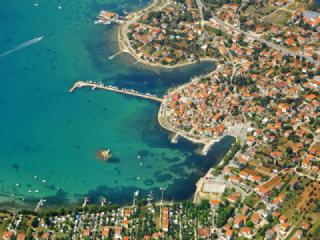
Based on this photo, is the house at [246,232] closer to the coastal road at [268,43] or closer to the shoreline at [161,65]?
the shoreline at [161,65]

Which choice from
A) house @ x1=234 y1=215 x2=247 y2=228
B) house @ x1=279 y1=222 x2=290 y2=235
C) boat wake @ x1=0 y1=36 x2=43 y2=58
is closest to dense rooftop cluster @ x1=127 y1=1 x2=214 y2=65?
boat wake @ x1=0 y1=36 x2=43 y2=58

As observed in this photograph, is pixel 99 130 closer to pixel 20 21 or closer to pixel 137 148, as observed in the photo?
pixel 137 148

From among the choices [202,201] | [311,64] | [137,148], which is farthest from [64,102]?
[311,64]

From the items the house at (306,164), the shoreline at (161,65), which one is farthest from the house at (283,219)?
the shoreline at (161,65)

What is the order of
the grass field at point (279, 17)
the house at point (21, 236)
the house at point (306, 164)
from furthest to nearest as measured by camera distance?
the grass field at point (279, 17), the house at point (306, 164), the house at point (21, 236)

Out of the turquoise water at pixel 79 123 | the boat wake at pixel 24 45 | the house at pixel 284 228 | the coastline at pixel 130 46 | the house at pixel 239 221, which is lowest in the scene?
the boat wake at pixel 24 45

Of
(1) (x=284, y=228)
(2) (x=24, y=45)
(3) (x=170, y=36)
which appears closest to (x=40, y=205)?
(1) (x=284, y=228)

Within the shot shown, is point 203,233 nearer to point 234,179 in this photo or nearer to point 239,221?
point 239,221
